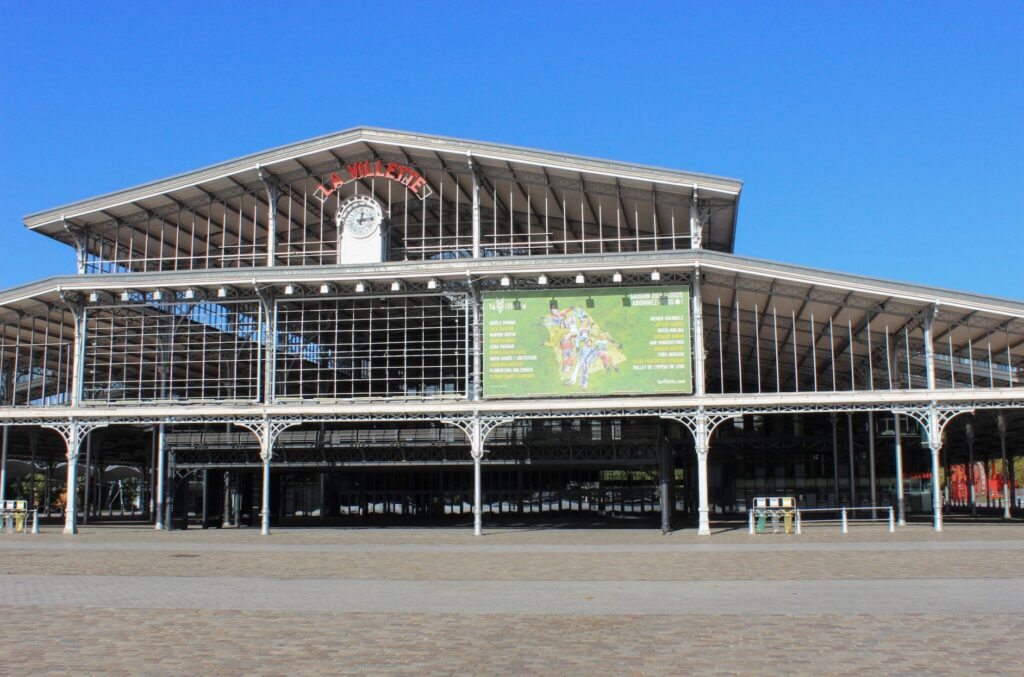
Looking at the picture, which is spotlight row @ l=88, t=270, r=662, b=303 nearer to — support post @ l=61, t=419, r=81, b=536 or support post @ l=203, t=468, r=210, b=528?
support post @ l=61, t=419, r=81, b=536

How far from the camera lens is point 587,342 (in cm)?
3597

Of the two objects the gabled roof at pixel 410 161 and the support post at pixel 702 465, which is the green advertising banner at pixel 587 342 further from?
the gabled roof at pixel 410 161

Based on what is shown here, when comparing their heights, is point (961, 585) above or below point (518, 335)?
below

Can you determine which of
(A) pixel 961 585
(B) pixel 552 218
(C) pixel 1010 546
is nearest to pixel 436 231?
(B) pixel 552 218

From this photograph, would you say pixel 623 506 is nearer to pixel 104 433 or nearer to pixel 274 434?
pixel 274 434

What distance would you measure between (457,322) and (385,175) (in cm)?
674

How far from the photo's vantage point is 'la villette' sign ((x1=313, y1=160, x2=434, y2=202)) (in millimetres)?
39281

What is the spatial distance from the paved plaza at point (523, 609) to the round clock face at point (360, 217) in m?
14.8

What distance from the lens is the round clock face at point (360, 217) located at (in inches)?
1537

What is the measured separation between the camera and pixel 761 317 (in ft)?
127

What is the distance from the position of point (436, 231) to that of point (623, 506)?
18029 mm

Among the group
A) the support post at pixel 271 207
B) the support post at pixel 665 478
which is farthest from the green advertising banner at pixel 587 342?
the support post at pixel 271 207

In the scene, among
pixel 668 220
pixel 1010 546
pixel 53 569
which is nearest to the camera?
pixel 53 569

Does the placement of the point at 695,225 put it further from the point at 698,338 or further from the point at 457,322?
the point at 457,322
